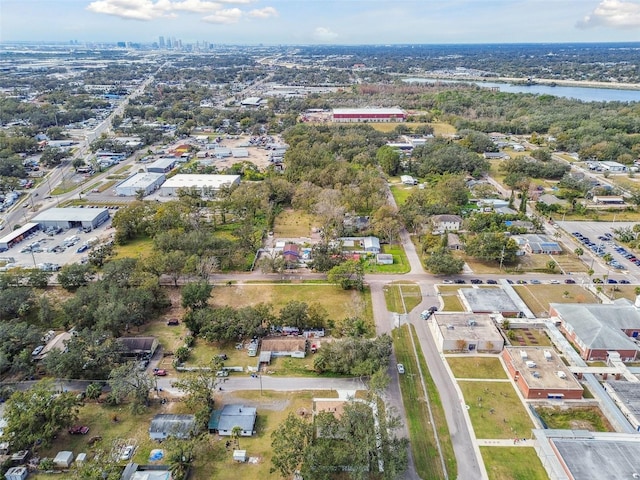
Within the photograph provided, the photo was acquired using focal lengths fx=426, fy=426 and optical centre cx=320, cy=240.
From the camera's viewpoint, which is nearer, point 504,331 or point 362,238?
point 504,331

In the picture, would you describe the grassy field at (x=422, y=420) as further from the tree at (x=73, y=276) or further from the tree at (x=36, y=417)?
the tree at (x=73, y=276)

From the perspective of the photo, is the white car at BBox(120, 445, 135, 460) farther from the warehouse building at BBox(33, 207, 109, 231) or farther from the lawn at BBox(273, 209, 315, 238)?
the warehouse building at BBox(33, 207, 109, 231)

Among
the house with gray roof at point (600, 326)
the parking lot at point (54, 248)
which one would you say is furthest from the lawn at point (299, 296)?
the parking lot at point (54, 248)

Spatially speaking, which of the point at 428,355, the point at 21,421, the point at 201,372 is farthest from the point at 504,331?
the point at 21,421

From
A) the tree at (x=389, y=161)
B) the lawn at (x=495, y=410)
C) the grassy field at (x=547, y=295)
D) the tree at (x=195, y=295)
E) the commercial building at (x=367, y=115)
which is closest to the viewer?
the lawn at (x=495, y=410)

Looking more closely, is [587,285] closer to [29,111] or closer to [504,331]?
[504,331]

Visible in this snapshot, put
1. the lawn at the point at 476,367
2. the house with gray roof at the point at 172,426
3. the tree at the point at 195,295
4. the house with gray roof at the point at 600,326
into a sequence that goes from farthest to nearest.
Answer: the tree at the point at 195,295
the house with gray roof at the point at 600,326
the lawn at the point at 476,367
the house with gray roof at the point at 172,426
